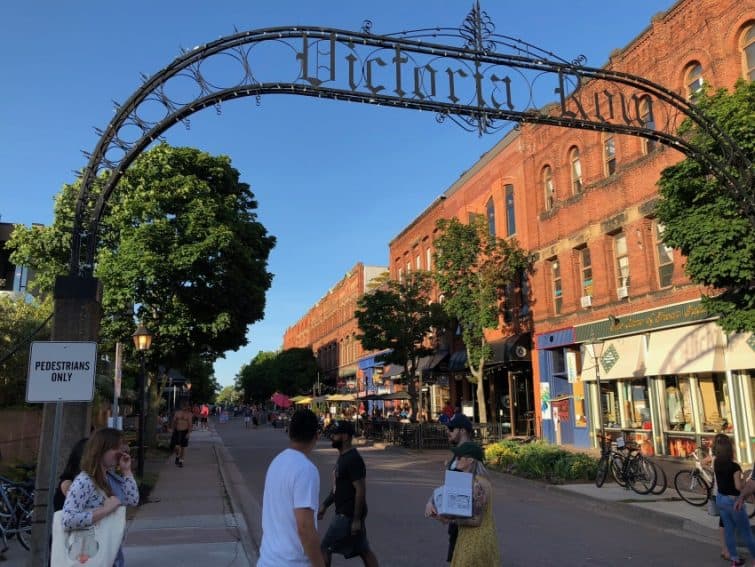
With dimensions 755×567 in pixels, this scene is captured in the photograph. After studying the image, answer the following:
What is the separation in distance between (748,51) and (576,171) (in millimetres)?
8196

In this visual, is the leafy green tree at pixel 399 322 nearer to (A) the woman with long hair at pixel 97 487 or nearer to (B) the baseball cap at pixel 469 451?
(B) the baseball cap at pixel 469 451

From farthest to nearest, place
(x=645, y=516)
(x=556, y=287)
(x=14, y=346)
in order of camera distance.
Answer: (x=556, y=287)
(x=14, y=346)
(x=645, y=516)

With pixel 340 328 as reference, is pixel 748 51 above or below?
above

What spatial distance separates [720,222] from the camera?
11.2 m

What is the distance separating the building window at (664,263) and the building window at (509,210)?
9036 mm

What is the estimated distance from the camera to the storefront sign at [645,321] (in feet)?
57.4

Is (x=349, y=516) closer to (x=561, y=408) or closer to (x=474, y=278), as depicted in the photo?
(x=561, y=408)

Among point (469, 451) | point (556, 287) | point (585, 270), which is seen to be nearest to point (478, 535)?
point (469, 451)

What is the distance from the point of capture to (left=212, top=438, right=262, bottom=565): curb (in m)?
8.70

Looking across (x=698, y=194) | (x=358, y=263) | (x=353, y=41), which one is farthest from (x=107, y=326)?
(x=358, y=263)

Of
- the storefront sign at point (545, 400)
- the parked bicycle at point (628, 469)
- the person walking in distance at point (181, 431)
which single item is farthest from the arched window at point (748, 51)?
the person walking in distance at point (181, 431)

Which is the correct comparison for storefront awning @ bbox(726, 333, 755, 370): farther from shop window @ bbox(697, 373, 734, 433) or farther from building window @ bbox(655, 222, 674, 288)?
building window @ bbox(655, 222, 674, 288)

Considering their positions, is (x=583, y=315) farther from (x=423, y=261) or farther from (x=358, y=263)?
(x=358, y=263)

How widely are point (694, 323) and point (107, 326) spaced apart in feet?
A: 60.5
